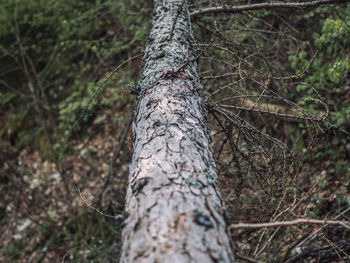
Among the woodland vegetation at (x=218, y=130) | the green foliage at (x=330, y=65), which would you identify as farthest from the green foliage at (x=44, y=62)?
the green foliage at (x=330, y=65)

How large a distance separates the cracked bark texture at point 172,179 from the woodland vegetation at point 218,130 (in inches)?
14.5

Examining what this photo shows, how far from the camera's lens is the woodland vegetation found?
2.07 meters

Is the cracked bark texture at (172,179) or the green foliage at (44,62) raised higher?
the green foliage at (44,62)

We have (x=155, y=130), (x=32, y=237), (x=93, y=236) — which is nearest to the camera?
(x=155, y=130)

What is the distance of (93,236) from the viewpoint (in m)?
4.02

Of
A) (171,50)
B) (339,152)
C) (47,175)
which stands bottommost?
(339,152)

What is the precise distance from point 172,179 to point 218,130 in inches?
53.2

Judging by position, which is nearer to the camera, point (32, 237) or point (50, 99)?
point (32, 237)

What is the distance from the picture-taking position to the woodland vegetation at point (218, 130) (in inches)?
81.7

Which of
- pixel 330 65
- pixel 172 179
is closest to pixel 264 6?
pixel 330 65

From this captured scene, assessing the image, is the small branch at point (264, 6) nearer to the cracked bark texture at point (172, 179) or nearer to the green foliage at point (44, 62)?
the cracked bark texture at point (172, 179)

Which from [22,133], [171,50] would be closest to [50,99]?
[22,133]

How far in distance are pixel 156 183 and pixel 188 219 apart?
210mm

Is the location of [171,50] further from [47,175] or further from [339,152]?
[47,175]
